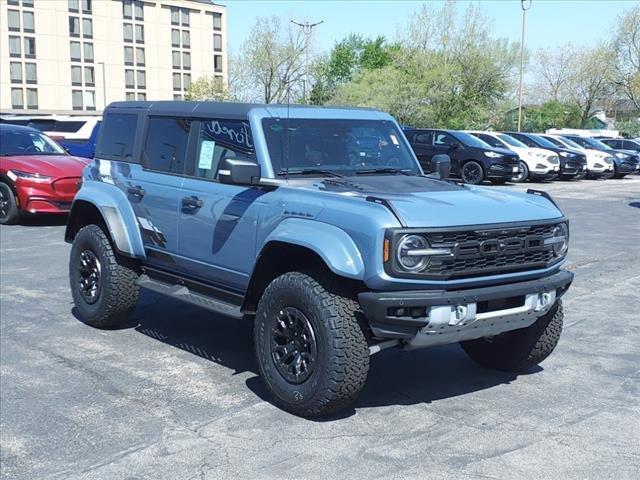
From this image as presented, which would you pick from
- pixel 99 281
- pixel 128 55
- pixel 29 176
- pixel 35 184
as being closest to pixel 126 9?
pixel 128 55

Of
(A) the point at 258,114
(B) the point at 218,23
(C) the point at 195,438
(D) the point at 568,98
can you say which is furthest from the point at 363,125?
(B) the point at 218,23

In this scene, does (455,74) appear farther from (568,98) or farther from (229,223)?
(229,223)

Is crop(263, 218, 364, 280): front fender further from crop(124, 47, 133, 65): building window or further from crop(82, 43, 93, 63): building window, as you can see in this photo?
crop(124, 47, 133, 65): building window

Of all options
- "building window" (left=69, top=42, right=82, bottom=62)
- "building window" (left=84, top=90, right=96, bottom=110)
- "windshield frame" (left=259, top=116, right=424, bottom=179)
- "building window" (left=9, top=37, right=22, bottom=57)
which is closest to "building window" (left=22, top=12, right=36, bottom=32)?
"building window" (left=9, top=37, right=22, bottom=57)

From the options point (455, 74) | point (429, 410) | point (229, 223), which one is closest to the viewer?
point (429, 410)

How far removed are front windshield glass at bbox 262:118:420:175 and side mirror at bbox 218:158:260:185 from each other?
0.76 ft

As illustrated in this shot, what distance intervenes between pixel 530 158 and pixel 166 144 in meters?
20.9

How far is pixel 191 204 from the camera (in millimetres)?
5934

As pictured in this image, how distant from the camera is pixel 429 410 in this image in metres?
5.05

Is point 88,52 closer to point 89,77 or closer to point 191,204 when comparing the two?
point 89,77

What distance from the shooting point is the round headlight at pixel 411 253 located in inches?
175

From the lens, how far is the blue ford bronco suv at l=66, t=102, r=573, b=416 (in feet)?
15.0

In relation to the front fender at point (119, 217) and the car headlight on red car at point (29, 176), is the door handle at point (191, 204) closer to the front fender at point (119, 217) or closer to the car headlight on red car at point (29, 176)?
the front fender at point (119, 217)

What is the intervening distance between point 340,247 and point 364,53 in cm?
9069
